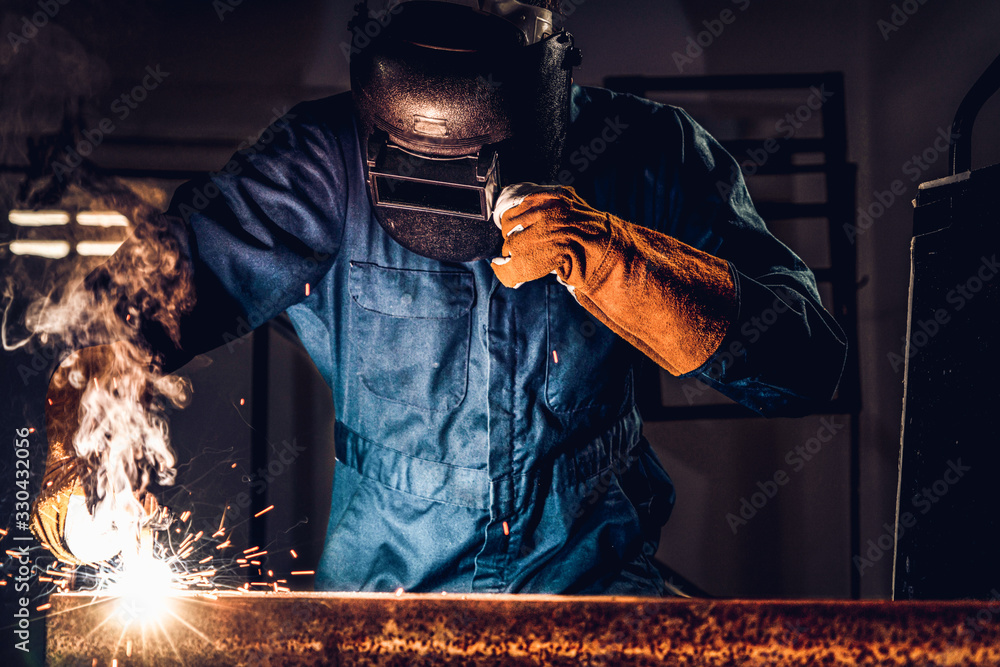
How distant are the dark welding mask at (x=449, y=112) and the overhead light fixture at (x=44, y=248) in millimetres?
2150

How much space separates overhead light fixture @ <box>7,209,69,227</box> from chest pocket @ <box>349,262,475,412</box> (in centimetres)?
204

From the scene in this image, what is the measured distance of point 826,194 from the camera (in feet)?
9.37

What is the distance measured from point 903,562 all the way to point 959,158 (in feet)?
2.89

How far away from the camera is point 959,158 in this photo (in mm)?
1391

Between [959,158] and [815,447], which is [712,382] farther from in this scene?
[815,447]

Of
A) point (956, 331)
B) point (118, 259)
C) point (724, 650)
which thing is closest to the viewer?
point (724, 650)

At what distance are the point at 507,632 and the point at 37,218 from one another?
115 inches

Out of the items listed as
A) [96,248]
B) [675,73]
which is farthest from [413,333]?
[675,73]

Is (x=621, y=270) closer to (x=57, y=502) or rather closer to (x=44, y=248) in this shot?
(x=57, y=502)

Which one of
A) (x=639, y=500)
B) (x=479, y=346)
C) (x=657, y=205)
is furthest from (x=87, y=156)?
(x=639, y=500)

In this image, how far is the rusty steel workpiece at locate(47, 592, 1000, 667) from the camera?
Answer: 817 mm

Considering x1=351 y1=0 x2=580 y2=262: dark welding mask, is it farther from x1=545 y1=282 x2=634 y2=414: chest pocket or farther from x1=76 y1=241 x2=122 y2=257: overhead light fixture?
x1=76 y1=241 x2=122 y2=257: overhead light fixture

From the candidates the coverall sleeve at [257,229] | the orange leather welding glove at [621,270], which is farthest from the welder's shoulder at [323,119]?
the orange leather welding glove at [621,270]

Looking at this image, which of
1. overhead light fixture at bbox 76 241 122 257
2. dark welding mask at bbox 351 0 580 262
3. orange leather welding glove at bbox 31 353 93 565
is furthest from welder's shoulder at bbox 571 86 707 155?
overhead light fixture at bbox 76 241 122 257
